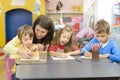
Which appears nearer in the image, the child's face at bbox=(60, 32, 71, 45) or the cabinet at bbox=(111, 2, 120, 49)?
the child's face at bbox=(60, 32, 71, 45)

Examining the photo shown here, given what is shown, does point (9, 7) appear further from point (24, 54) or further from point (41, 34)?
point (24, 54)

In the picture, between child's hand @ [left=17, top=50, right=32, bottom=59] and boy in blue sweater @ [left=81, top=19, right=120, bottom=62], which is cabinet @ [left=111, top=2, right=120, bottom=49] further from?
child's hand @ [left=17, top=50, right=32, bottom=59]

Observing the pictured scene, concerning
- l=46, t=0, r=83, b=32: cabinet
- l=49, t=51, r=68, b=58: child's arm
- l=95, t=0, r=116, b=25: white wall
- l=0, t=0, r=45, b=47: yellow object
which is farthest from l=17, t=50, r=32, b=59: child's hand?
l=46, t=0, r=83, b=32: cabinet

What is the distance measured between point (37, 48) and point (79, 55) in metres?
0.37

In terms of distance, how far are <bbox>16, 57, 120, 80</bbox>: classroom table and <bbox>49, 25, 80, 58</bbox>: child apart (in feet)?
1.26

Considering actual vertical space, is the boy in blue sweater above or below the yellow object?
below

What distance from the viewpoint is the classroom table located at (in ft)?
4.75

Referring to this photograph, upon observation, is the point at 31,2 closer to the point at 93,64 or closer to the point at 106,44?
the point at 106,44

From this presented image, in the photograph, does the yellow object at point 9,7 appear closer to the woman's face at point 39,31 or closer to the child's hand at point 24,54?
the woman's face at point 39,31

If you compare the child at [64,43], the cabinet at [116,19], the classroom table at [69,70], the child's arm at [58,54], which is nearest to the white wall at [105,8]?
the cabinet at [116,19]

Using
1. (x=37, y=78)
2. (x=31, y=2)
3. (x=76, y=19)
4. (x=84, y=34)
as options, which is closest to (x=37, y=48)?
(x=37, y=78)

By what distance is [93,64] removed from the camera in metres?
1.79

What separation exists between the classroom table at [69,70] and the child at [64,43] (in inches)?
15.1

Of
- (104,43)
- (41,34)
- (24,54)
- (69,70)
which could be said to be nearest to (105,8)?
(104,43)
